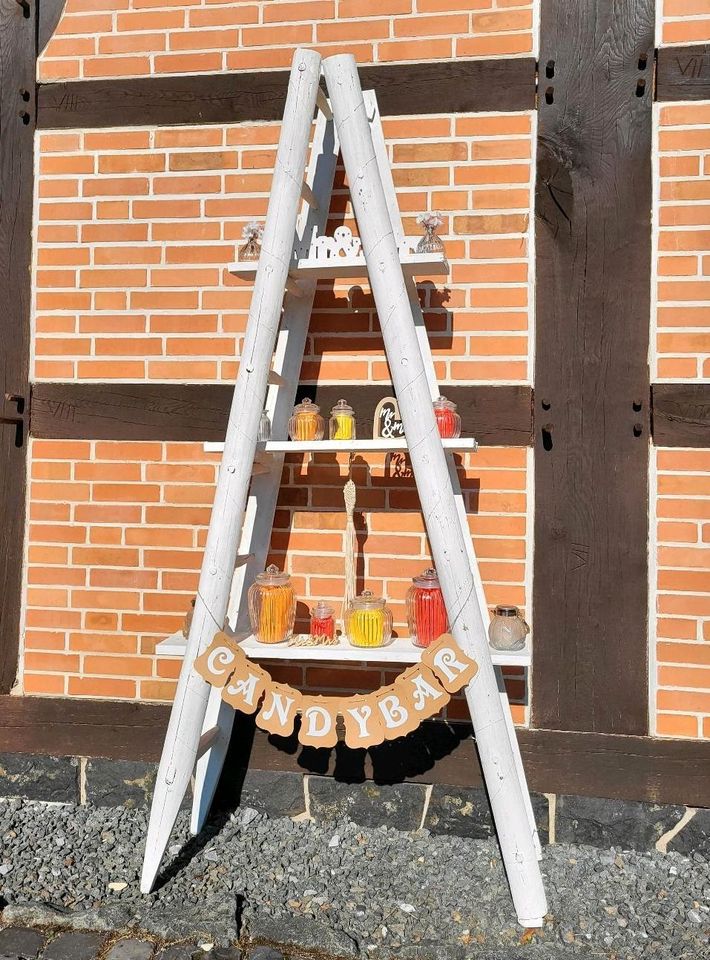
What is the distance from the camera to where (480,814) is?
2.35 m

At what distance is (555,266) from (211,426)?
125 centimetres

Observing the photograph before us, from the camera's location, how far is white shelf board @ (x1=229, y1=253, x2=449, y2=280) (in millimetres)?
2105

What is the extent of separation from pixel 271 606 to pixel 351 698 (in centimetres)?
36

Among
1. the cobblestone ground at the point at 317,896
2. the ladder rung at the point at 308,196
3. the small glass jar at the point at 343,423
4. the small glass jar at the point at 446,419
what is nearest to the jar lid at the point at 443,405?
the small glass jar at the point at 446,419

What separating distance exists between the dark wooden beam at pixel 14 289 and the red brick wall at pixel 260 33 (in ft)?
0.37

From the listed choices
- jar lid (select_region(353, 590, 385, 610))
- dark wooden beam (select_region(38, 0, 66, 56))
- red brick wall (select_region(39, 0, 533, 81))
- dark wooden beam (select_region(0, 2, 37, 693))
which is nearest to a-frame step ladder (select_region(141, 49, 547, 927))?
jar lid (select_region(353, 590, 385, 610))

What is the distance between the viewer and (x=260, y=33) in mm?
2475

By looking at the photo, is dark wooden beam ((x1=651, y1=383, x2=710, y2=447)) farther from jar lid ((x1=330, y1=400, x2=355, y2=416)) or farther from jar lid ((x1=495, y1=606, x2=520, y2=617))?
jar lid ((x1=330, y1=400, x2=355, y2=416))

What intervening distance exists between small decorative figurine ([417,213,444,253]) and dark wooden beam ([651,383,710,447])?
82 cm

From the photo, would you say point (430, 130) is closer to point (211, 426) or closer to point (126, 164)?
point (126, 164)

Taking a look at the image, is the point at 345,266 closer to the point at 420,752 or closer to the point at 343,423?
the point at 343,423

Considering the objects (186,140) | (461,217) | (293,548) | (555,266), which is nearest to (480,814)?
(293,548)

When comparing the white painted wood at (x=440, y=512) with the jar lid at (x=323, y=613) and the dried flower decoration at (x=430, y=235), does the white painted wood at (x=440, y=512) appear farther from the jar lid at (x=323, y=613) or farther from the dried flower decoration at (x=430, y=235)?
the jar lid at (x=323, y=613)

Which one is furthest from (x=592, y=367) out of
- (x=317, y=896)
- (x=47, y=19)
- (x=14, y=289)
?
(x=47, y=19)
